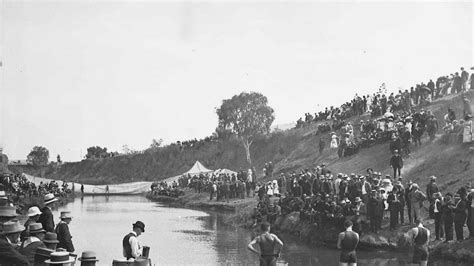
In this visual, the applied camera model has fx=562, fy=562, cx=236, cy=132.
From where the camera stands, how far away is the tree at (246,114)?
70.5 m

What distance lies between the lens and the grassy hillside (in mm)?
30241

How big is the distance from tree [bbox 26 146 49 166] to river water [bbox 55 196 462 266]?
85.8 m

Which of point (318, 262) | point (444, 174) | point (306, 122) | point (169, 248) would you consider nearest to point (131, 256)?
point (318, 262)

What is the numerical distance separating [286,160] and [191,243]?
35358mm

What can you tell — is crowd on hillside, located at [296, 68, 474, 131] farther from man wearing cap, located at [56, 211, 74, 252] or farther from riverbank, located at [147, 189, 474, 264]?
man wearing cap, located at [56, 211, 74, 252]

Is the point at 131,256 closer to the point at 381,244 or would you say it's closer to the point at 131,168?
the point at 381,244

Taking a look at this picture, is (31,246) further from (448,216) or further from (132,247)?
(448,216)

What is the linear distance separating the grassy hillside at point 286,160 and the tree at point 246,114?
3.57 meters

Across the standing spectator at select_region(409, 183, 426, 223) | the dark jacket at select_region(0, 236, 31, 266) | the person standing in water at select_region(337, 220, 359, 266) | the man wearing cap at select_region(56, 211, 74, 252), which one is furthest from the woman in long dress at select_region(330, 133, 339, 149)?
the dark jacket at select_region(0, 236, 31, 266)

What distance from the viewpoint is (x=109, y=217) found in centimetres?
3588

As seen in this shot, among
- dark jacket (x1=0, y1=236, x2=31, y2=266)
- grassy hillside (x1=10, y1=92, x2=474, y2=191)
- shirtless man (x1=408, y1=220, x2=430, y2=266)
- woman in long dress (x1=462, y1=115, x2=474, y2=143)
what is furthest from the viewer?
woman in long dress (x1=462, y1=115, x2=474, y2=143)

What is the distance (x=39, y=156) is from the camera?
117 meters

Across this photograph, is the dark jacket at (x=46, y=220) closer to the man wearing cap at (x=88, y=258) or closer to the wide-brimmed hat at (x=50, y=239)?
the wide-brimmed hat at (x=50, y=239)

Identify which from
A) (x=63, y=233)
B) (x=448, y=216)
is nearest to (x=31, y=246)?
(x=63, y=233)
